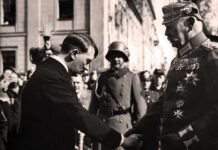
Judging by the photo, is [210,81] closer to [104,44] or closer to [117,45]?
[117,45]

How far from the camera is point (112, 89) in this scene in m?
9.10

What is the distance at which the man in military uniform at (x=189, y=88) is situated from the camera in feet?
14.9

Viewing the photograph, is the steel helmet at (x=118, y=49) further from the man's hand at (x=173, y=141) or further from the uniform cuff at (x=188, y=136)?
the uniform cuff at (x=188, y=136)

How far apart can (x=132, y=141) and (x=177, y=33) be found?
3.59ft

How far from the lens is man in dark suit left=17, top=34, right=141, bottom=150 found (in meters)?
4.81

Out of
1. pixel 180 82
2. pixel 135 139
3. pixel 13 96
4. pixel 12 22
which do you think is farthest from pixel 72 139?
pixel 12 22

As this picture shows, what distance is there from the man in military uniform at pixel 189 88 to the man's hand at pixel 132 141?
34 centimetres

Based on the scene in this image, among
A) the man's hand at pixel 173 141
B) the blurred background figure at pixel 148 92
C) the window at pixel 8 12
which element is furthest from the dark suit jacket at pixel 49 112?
the window at pixel 8 12

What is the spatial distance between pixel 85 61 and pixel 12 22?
30.3 metres

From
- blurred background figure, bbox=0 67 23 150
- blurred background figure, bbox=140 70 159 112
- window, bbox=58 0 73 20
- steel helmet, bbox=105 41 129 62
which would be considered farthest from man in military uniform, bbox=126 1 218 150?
window, bbox=58 0 73 20

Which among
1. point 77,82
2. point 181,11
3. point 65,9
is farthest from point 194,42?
point 65,9

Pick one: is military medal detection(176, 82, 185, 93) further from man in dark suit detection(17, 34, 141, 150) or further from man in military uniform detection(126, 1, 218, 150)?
man in dark suit detection(17, 34, 141, 150)

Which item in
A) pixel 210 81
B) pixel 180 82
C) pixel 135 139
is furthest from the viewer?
pixel 135 139

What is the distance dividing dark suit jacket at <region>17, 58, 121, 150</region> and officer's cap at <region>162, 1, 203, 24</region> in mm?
996
